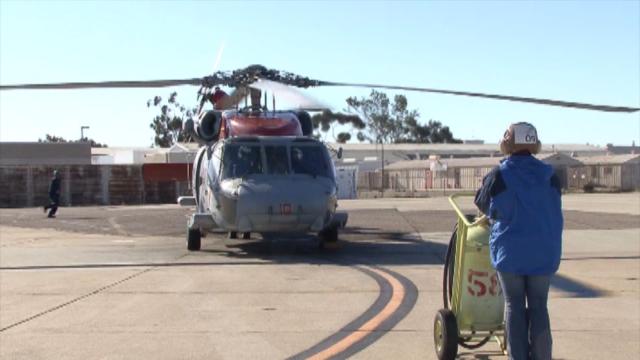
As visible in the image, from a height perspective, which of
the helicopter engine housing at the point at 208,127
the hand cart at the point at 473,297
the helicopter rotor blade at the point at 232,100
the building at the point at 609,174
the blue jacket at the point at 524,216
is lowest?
the building at the point at 609,174

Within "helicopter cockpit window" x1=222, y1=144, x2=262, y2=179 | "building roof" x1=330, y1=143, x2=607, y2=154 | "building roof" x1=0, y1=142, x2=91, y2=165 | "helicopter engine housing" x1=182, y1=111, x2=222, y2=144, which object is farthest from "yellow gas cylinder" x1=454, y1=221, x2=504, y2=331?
"building roof" x1=330, y1=143, x2=607, y2=154

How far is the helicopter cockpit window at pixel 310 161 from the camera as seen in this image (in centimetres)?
1580

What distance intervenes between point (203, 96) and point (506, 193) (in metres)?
14.9

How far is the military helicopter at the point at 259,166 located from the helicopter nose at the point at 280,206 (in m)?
0.02

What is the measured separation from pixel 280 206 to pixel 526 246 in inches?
379

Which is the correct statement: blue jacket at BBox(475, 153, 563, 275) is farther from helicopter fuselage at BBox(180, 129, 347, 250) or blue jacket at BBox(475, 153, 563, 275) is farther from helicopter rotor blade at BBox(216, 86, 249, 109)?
helicopter rotor blade at BBox(216, 86, 249, 109)

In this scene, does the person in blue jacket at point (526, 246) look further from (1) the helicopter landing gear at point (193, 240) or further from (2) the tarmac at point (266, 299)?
(1) the helicopter landing gear at point (193, 240)

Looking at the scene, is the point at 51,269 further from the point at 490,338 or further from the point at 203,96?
the point at 490,338

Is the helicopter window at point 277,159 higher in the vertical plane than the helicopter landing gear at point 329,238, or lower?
higher

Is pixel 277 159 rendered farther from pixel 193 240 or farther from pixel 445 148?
pixel 445 148

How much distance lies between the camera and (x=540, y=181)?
5484 millimetres

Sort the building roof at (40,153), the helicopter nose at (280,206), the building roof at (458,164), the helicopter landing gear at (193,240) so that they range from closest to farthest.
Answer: the helicopter nose at (280,206)
the helicopter landing gear at (193,240)
the building roof at (40,153)
the building roof at (458,164)

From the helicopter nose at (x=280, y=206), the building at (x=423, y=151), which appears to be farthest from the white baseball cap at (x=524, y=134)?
the building at (x=423, y=151)

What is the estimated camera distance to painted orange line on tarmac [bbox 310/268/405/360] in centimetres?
739
